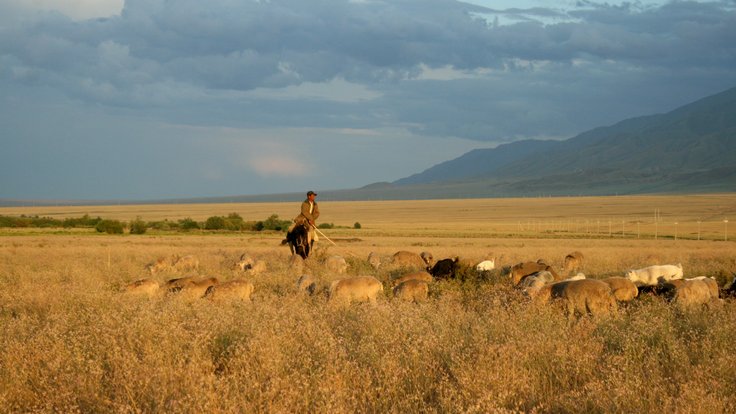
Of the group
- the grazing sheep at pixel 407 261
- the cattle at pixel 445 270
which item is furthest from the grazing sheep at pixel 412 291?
the grazing sheep at pixel 407 261

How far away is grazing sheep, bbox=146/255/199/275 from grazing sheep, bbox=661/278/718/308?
1437cm

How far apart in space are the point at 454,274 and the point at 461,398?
10440 millimetres

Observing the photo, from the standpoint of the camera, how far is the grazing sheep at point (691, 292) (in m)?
11.6

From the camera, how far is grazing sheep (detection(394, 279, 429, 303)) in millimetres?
13461

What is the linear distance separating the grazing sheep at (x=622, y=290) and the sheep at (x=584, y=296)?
94 cm

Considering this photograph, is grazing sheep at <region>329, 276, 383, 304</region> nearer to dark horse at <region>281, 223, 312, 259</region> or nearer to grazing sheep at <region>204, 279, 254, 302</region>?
grazing sheep at <region>204, 279, 254, 302</region>

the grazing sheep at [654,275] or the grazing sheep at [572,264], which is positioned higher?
the grazing sheep at [654,275]

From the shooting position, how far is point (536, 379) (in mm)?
7184

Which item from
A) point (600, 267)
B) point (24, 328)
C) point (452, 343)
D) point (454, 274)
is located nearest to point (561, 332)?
point (452, 343)

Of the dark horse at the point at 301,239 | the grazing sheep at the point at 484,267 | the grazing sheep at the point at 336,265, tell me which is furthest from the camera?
the dark horse at the point at 301,239

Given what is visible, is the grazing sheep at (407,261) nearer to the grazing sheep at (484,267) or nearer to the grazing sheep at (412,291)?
the grazing sheep at (484,267)

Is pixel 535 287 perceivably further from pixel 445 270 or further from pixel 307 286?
pixel 445 270

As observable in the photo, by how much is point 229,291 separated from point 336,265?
268 inches

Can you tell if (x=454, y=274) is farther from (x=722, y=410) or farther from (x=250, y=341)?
(x=722, y=410)
